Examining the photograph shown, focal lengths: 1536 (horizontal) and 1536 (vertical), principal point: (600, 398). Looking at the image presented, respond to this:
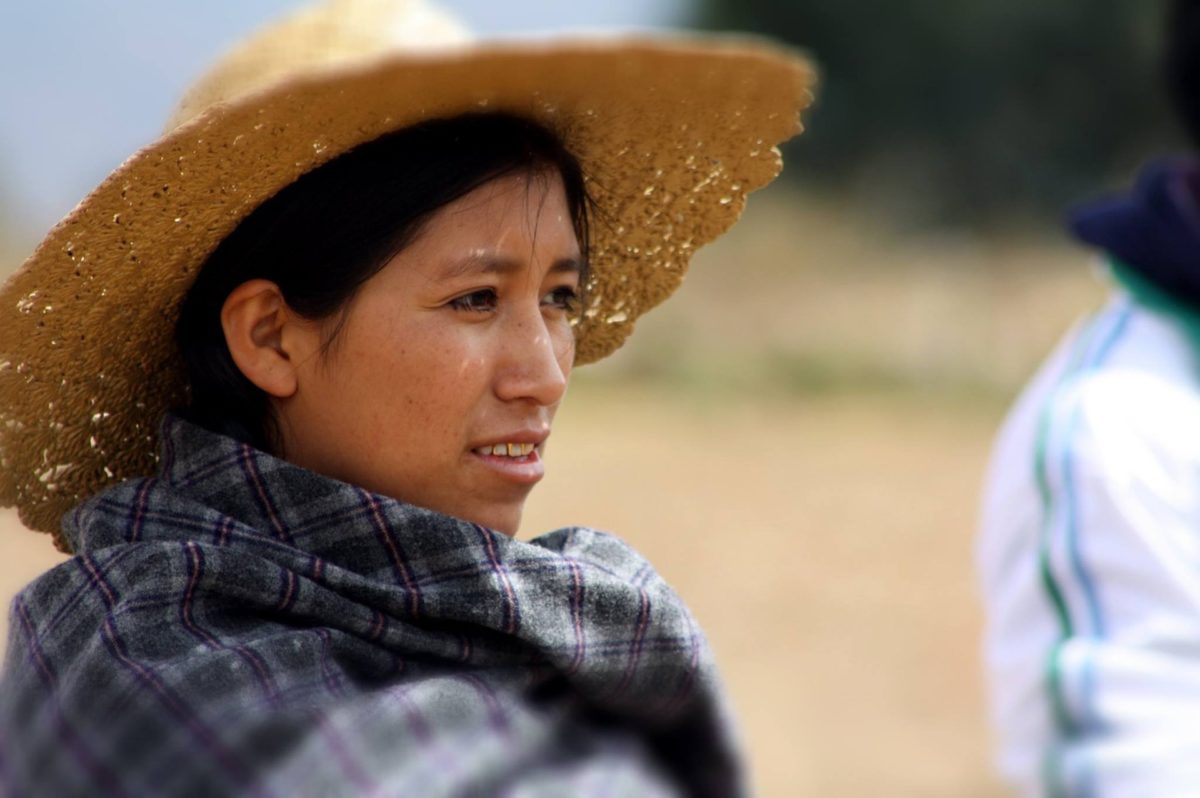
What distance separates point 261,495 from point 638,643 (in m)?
0.51

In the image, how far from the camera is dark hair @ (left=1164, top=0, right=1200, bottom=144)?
2.95 meters

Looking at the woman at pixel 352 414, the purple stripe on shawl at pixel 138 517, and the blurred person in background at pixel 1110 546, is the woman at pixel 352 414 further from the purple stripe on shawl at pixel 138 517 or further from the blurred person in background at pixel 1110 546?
the blurred person in background at pixel 1110 546

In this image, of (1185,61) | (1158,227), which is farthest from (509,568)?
(1185,61)

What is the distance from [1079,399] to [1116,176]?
55.0 feet

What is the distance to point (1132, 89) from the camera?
59.9 feet

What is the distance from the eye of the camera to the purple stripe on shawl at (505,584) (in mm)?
1822

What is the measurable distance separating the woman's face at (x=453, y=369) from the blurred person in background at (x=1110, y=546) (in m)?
0.95

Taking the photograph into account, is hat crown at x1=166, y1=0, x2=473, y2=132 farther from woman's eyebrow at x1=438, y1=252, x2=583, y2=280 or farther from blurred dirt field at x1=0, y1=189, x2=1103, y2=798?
blurred dirt field at x1=0, y1=189, x2=1103, y2=798

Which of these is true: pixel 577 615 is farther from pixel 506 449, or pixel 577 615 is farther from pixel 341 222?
pixel 341 222

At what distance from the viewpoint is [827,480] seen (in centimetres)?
1038

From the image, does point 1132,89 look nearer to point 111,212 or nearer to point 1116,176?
point 1116,176

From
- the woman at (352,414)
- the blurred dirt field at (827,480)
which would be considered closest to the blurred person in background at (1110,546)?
the woman at (352,414)

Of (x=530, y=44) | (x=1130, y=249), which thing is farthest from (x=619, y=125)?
(x=1130, y=249)

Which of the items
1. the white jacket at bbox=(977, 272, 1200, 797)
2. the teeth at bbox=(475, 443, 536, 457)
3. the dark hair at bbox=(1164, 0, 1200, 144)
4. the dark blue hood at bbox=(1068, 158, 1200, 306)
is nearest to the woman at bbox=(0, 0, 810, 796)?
the teeth at bbox=(475, 443, 536, 457)
